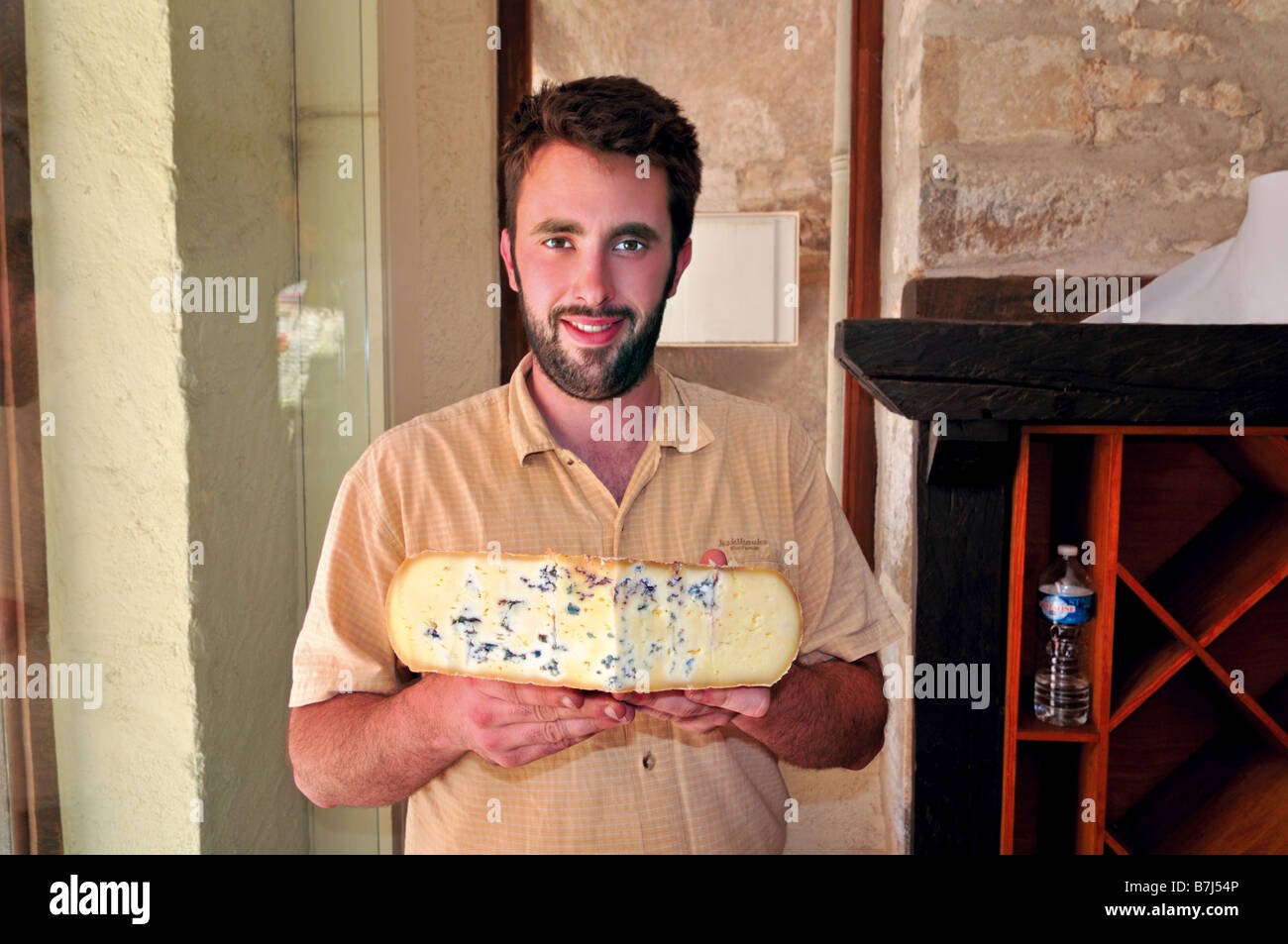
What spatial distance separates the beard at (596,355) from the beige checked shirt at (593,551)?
5 centimetres

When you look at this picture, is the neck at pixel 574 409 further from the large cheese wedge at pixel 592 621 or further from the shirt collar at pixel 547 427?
the large cheese wedge at pixel 592 621

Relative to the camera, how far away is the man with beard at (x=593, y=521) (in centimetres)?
87

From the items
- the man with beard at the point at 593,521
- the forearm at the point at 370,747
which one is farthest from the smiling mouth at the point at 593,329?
the forearm at the point at 370,747

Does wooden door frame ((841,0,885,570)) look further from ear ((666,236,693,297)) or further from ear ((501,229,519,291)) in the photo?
ear ((501,229,519,291))

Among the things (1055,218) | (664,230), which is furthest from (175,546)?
(1055,218)

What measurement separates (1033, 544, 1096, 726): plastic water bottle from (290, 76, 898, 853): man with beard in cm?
18

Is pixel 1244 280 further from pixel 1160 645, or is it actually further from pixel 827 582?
pixel 827 582

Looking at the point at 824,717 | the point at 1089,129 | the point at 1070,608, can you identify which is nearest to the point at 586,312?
the point at 824,717

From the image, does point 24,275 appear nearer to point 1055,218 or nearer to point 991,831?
point 991,831

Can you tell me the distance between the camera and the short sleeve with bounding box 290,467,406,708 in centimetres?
87

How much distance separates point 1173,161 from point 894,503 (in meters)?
0.69

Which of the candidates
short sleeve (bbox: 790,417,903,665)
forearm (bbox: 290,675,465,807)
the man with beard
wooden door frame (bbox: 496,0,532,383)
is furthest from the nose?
wooden door frame (bbox: 496,0,532,383)

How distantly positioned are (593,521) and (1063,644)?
1.84 ft

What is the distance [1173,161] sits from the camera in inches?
50.6
